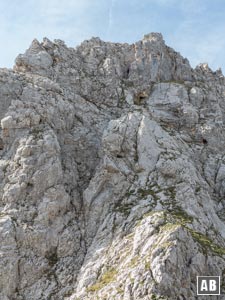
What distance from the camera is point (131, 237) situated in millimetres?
27203

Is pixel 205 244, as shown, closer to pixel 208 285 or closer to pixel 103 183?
pixel 208 285

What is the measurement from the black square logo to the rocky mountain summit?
16.5 inches

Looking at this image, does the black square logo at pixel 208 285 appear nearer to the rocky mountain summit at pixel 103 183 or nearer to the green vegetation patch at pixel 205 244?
the rocky mountain summit at pixel 103 183

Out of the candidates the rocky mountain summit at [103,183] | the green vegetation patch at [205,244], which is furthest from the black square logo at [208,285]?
the green vegetation patch at [205,244]

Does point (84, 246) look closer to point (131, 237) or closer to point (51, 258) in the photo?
point (51, 258)

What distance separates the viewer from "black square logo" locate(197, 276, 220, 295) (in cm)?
2275

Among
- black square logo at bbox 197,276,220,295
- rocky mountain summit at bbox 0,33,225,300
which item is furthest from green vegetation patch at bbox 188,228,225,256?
black square logo at bbox 197,276,220,295

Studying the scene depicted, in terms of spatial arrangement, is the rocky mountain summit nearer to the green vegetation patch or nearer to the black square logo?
the green vegetation patch

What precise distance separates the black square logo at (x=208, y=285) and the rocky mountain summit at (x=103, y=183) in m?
0.42

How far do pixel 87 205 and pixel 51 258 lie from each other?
526cm

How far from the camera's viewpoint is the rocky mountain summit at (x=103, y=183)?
24672 millimetres

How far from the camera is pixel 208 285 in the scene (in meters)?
23.2

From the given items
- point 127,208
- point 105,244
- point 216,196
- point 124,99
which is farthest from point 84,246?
point 124,99

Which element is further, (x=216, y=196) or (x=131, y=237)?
(x=216, y=196)
